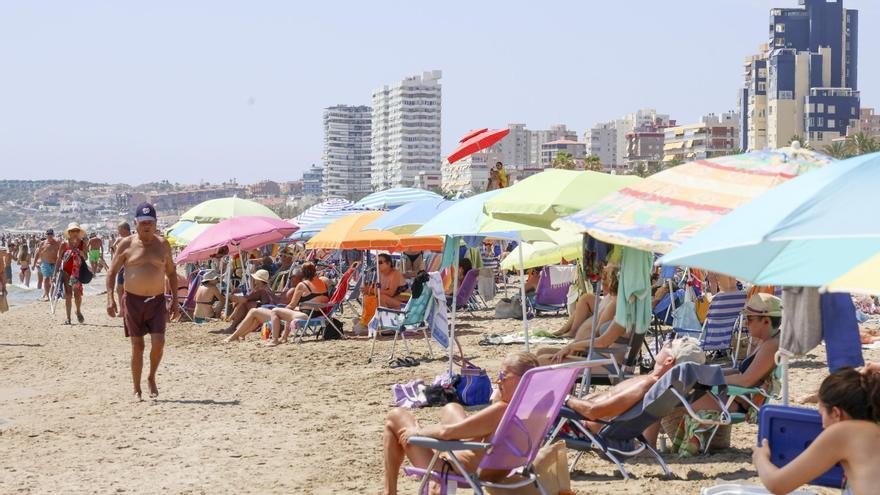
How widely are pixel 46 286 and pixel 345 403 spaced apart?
16074 millimetres

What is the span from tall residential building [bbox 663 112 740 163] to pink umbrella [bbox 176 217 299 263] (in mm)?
152897

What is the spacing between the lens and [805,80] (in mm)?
161250

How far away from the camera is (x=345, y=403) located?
8.87 meters

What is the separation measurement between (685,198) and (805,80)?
541 feet

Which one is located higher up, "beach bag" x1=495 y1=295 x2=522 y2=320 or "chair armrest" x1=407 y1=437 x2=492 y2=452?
"chair armrest" x1=407 y1=437 x2=492 y2=452

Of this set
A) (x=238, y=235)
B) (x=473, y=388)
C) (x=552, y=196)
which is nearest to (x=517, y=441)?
(x=552, y=196)

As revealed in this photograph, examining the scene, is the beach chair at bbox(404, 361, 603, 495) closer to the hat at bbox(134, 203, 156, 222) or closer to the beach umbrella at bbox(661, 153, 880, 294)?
the beach umbrella at bbox(661, 153, 880, 294)

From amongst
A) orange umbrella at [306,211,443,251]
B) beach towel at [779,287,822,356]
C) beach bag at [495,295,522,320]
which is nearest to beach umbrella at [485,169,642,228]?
beach towel at [779,287,822,356]

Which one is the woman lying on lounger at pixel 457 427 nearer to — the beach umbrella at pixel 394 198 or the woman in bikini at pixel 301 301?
the woman in bikini at pixel 301 301

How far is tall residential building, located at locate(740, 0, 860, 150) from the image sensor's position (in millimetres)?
157000

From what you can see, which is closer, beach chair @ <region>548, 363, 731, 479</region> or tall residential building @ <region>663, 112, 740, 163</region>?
beach chair @ <region>548, 363, 731, 479</region>

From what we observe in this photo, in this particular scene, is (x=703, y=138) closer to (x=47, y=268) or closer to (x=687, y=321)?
(x=47, y=268)

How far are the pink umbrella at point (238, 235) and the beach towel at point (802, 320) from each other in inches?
463

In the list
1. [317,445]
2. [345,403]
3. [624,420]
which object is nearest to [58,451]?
[317,445]
